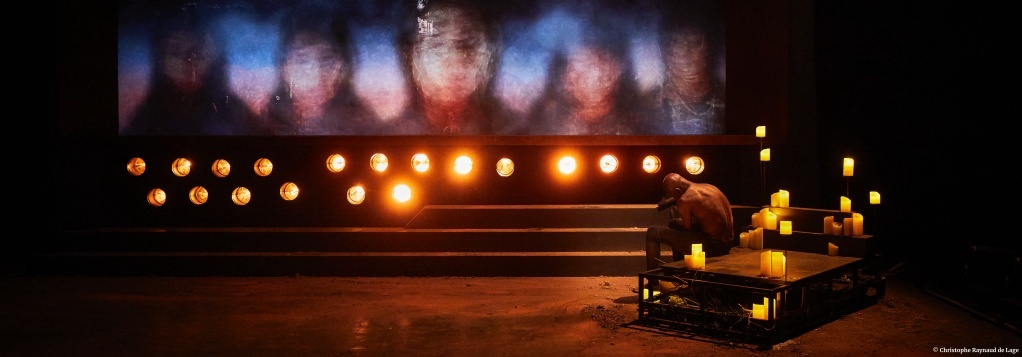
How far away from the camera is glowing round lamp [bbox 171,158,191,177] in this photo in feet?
35.8

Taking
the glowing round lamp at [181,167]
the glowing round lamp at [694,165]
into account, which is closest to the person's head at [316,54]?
the glowing round lamp at [181,167]

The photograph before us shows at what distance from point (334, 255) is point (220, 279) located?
1.40 meters

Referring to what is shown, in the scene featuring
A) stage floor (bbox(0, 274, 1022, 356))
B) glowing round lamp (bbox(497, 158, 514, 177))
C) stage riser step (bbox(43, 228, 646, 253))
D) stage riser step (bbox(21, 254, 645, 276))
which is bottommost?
stage floor (bbox(0, 274, 1022, 356))

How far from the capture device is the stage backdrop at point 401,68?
39.0ft

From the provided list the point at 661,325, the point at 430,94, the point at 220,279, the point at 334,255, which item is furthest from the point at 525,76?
the point at 661,325

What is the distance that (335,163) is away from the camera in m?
10.9

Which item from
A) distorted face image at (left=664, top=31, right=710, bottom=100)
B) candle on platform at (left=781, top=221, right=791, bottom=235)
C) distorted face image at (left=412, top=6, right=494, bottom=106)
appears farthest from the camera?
distorted face image at (left=412, top=6, right=494, bottom=106)

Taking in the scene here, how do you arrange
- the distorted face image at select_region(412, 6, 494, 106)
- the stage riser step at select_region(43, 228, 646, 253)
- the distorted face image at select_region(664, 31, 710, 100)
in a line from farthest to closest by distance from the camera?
the distorted face image at select_region(412, 6, 494, 106)
the distorted face image at select_region(664, 31, 710, 100)
the stage riser step at select_region(43, 228, 646, 253)

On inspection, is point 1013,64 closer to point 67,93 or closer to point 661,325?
point 661,325

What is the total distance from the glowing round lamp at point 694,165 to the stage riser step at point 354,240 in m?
1.38

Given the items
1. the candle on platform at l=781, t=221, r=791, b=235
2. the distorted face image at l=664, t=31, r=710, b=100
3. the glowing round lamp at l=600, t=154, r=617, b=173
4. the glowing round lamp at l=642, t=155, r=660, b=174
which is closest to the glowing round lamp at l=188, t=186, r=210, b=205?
the glowing round lamp at l=600, t=154, r=617, b=173

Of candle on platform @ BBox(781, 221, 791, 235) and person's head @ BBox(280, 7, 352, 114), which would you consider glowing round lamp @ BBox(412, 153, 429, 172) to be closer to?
person's head @ BBox(280, 7, 352, 114)

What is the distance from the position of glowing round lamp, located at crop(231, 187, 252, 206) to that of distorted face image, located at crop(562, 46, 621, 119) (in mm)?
4952

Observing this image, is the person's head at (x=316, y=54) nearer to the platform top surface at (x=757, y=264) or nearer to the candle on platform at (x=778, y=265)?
the platform top surface at (x=757, y=264)
